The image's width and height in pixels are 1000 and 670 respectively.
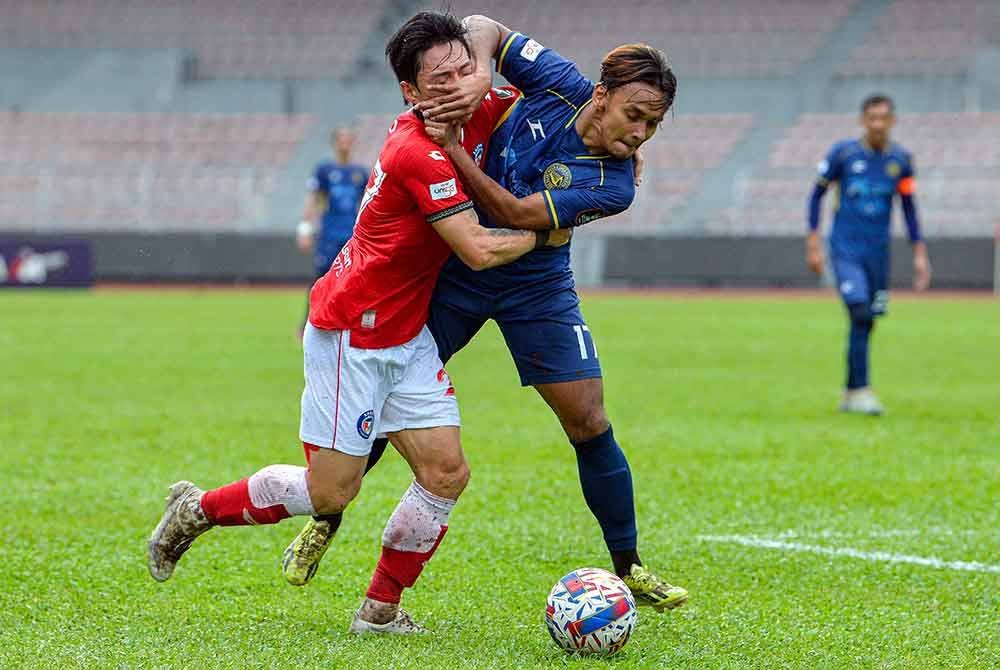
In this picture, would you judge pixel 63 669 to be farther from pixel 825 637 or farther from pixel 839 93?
pixel 839 93

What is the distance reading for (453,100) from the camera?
4672mm

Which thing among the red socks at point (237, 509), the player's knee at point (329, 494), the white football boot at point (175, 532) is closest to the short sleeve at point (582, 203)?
the player's knee at point (329, 494)

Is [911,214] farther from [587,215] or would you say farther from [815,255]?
[587,215]

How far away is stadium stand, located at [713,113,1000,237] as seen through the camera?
28344 millimetres

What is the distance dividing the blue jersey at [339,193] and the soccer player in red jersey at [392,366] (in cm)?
1084

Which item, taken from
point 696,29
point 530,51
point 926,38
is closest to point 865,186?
point 530,51

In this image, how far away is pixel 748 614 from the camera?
5.12 m

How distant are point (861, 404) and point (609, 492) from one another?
240 inches

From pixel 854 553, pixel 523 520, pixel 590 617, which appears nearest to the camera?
pixel 590 617

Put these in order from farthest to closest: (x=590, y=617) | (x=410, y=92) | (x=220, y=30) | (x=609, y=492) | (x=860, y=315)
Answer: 1. (x=220, y=30)
2. (x=860, y=315)
3. (x=609, y=492)
4. (x=410, y=92)
5. (x=590, y=617)

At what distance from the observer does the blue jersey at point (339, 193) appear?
51.6ft

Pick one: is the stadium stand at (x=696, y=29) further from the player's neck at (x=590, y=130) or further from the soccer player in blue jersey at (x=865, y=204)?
the player's neck at (x=590, y=130)

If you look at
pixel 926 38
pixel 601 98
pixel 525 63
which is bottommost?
pixel 601 98

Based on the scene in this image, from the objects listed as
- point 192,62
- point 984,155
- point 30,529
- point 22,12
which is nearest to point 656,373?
point 30,529
